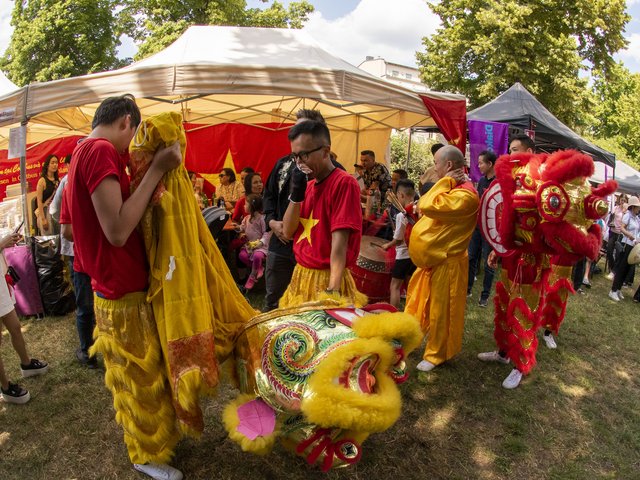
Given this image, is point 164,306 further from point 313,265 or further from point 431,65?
point 431,65

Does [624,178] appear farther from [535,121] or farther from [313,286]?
[313,286]

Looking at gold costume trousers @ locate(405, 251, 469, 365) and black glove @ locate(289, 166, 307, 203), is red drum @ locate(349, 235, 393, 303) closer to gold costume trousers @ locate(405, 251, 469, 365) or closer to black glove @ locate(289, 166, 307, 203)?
gold costume trousers @ locate(405, 251, 469, 365)

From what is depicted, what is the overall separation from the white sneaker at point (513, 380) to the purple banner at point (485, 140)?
4.04 metres

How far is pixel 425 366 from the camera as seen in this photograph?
3.83 metres

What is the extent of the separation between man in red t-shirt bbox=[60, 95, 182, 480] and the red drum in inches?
118

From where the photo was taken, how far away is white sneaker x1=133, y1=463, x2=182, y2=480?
236 centimetres

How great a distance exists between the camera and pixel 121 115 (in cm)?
193

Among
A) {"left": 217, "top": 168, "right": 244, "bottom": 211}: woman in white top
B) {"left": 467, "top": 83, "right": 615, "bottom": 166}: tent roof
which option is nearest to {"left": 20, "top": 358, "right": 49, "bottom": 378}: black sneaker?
{"left": 217, "top": 168, "right": 244, "bottom": 211}: woman in white top

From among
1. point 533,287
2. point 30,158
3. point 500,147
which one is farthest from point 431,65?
point 533,287

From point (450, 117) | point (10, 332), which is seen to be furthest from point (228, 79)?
point (10, 332)

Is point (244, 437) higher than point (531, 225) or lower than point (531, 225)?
lower

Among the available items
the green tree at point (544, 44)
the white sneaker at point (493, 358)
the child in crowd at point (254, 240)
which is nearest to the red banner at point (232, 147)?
the child in crowd at point (254, 240)

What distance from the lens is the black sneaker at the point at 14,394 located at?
319 centimetres

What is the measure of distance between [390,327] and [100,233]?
127 centimetres
